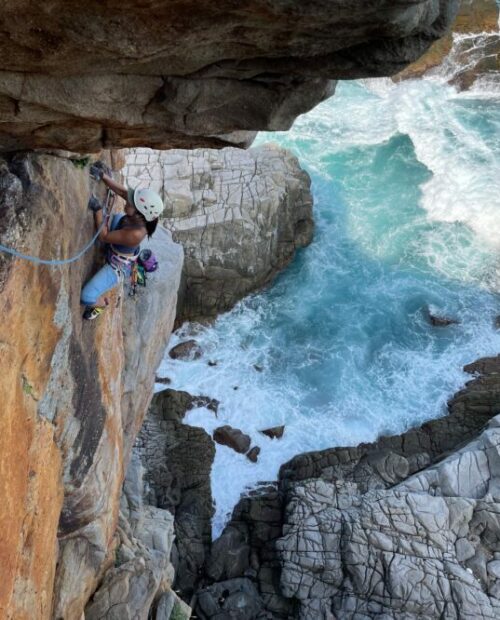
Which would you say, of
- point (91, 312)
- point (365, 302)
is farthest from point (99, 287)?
point (365, 302)

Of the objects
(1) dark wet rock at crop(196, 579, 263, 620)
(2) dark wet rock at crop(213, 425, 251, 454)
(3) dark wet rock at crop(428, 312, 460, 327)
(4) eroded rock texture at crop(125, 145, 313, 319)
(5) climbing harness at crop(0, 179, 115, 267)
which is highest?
(5) climbing harness at crop(0, 179, 115, 267)

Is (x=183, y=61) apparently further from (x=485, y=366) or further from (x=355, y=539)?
Result: (x=485, y=366)

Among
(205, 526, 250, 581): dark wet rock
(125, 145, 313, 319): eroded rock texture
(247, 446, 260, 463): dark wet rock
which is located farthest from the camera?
(125, 145, 313, 319): eroded rock texture

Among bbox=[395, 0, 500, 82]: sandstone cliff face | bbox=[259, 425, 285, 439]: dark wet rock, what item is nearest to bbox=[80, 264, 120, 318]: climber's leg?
bbox=[259, 425, 285, 439]: dark wet rock

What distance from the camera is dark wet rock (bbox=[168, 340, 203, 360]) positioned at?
19.3 meters

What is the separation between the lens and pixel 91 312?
8.38m

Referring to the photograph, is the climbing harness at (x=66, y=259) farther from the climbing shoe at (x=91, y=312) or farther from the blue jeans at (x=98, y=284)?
the climbing shoe at (x=91, y=312)

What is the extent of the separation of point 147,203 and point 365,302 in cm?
1460

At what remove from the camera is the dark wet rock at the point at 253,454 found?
17.2m

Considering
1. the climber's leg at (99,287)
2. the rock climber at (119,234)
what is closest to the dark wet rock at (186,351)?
the rock climber at (119,234)

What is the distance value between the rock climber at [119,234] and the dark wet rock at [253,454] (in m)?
9.77

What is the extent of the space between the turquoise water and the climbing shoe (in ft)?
30.6

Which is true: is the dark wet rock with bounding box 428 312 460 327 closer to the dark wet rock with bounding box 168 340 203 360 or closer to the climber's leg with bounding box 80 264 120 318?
the dark wet rock with bounding box 168 340 203 360

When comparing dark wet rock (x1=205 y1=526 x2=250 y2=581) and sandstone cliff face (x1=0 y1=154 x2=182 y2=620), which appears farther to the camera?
dark wet rock (x1=205 y1=526 x2=250 y2=581)
